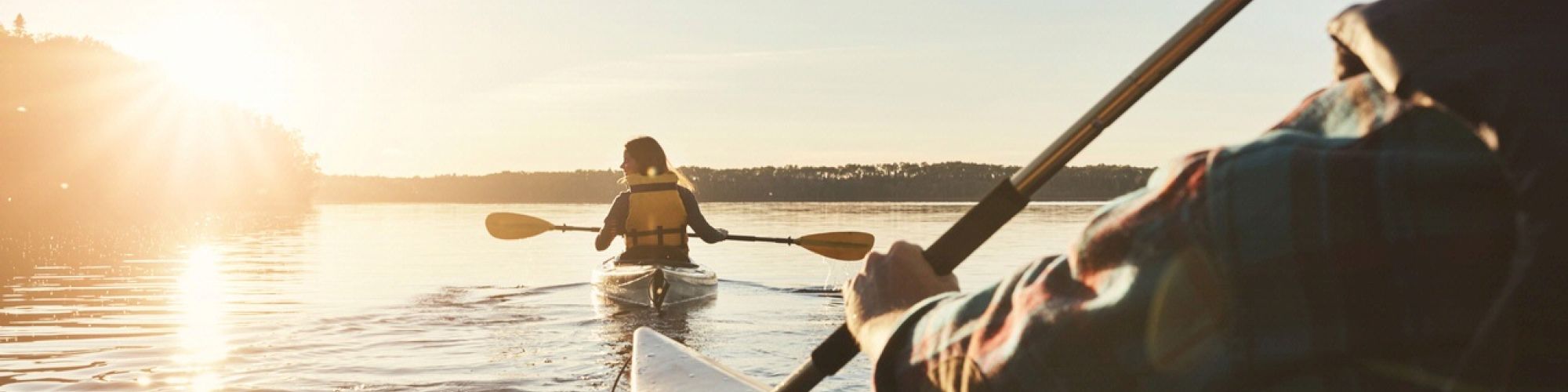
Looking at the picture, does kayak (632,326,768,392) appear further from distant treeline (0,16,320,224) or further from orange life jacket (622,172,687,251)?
Answer: distant treeline (0,16,320,224)

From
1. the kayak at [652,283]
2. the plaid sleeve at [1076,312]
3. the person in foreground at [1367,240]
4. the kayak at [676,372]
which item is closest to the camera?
the person in foreground at [1367,240]

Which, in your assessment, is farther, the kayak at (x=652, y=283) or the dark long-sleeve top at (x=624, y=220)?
the kayak at (x=652, y=283)

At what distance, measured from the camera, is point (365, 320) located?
14.6 meters

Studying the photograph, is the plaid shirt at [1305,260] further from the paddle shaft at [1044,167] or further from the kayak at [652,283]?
the kayak at [652,283]

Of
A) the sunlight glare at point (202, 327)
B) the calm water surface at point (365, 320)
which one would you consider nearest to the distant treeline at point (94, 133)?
the calm water surface at point (365, 320)

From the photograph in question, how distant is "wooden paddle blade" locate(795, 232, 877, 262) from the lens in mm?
6125

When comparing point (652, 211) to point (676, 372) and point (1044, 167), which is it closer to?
point (676, 372)

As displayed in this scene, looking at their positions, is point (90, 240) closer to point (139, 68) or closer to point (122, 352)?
point (122, 352)

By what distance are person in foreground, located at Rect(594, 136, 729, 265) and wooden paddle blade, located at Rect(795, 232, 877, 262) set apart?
19.0 feet

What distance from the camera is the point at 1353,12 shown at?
3.84 feet

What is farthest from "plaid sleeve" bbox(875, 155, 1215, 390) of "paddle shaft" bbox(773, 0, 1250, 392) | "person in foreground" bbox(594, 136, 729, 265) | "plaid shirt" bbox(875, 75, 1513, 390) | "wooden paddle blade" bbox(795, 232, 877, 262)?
"person in foreground" bbox(594, 136, 729, 265)

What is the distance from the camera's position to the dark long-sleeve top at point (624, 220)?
43.4ft

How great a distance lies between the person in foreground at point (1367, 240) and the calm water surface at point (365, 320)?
4400mm

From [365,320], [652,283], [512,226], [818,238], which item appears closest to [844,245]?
[818,238]
